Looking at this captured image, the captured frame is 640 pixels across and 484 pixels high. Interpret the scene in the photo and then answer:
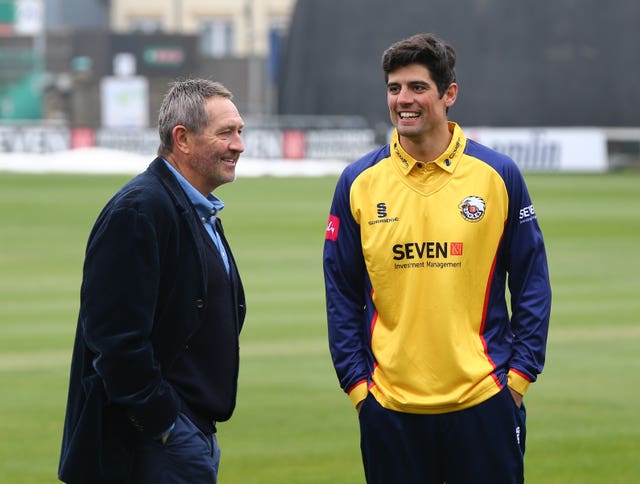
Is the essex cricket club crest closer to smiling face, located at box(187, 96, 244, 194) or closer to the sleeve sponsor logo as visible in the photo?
the sleeve sponsor logo

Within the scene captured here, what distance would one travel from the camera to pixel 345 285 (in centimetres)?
524

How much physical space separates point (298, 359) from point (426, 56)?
714cm

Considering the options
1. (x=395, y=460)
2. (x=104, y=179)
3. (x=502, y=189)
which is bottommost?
(x=104, y=179)

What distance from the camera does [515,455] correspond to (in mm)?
5070

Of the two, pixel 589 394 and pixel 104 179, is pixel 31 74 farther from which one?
pixel 589 394

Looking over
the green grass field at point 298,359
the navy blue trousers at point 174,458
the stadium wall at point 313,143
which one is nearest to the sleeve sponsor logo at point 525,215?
the navy blue trousers at point 174,458

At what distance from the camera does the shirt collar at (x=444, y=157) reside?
202 inches

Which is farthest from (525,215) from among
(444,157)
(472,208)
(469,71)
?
(469,71)

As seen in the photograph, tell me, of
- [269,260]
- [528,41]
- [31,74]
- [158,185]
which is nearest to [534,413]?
[158,185]

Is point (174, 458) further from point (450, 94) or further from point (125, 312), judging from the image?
point (450, 94)

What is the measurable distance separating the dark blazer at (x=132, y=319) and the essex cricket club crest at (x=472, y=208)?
97 cm

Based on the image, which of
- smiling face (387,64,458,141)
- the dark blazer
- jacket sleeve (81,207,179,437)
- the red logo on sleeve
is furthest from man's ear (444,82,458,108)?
jacket sleeve (81,207,179,437)

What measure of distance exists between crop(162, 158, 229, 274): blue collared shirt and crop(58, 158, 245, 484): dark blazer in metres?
0.04

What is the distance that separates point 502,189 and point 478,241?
0.72 feet
